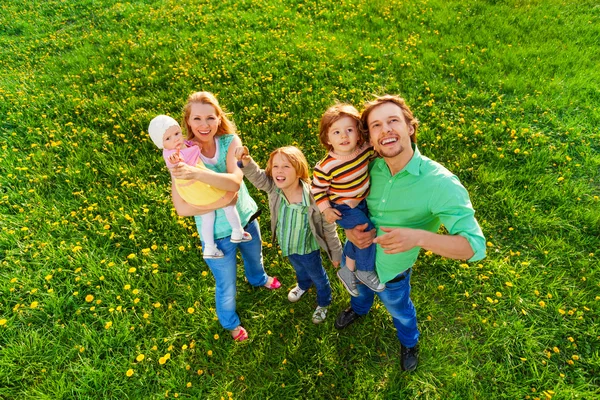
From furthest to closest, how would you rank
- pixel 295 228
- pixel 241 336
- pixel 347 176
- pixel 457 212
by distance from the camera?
1. pixel 241 336
2. pixel 295 228
3. pixel 347 176
4. pixel 457 212

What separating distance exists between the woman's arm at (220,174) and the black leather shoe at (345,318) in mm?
1735

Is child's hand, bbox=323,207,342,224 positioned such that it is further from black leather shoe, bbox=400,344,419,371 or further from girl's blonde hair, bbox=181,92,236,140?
black leather shoe, bbox=400,344,419,371

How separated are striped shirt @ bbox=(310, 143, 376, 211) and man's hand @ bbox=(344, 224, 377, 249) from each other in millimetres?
175

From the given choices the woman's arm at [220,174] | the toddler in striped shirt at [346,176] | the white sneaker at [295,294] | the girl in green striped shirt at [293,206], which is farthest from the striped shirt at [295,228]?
the white sneaker at [295,294]

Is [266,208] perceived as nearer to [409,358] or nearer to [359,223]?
[359,223]

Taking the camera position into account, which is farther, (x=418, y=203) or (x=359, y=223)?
(x=359, y=223)

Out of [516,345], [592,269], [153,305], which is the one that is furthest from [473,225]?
[153,305]

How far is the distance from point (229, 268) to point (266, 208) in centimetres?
171

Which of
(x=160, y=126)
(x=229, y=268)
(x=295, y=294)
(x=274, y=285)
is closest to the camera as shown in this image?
(x=160, y=126)

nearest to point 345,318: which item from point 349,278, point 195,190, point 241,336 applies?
point 349,278

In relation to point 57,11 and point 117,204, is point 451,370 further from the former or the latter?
point 57,11

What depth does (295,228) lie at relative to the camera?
9.29 feet

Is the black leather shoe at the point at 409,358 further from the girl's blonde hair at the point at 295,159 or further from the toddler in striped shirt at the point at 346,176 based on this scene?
the girl's blonde hair at the point at 295,159

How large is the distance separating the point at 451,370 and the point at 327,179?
2.13 metres
